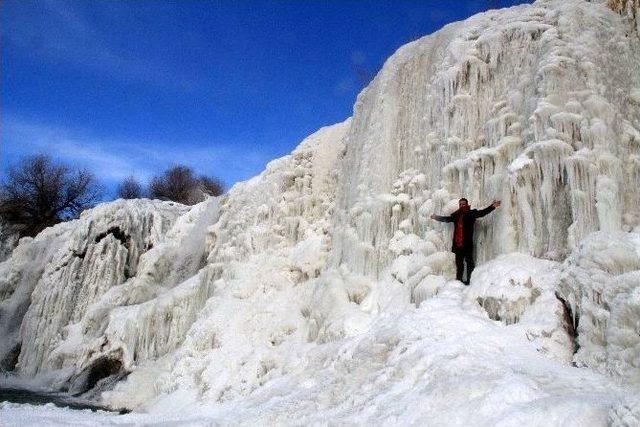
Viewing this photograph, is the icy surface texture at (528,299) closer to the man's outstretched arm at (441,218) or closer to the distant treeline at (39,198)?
the man's outstretched arm at (441,218)

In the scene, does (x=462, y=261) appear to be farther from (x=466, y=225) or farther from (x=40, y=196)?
(x=40, y=196)

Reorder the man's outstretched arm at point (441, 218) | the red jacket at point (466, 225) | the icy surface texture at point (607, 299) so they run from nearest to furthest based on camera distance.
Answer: the icy surface texture at point (607, 299) < the red jacket at point (466, 225) < the man's outstretched arm at point (441, 218)

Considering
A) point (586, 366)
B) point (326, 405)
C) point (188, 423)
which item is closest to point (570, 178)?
point (586, 366)

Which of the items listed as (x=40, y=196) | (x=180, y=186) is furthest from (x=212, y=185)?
(x=40, y=196)

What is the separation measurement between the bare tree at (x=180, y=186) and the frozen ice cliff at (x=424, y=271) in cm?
2175

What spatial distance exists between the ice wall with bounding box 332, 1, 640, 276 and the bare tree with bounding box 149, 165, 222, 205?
2767cm

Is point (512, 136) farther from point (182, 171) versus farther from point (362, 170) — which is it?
point (182, 171)

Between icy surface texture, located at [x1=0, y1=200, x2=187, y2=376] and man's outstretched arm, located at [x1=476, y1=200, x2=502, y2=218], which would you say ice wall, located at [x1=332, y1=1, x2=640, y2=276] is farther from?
icy surface texture, located at [x1=0, y1=200, x2=187, y2=376]

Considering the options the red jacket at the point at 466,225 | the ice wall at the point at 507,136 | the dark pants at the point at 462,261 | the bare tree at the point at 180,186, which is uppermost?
the bare tree at the point at 180,186

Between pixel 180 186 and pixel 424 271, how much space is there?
32818 millimetres

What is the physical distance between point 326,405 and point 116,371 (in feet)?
29.1

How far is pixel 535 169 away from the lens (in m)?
7.49

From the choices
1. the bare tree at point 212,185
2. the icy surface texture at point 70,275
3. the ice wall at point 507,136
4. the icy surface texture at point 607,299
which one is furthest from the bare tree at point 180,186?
the icy surface texture at point 607,299

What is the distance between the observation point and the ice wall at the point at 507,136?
7.20 metres
